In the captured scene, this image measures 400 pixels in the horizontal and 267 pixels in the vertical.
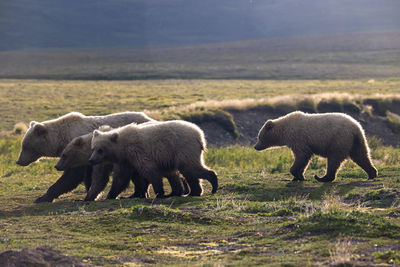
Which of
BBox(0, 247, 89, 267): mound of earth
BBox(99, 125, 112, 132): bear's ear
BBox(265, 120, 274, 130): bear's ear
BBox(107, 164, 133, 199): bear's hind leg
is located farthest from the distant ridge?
BBox(0, 247, 89, 267): mound of earth

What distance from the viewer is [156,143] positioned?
547 inches

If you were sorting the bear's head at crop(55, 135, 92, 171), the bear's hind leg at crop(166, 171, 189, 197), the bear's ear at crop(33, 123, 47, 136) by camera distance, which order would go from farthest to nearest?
the bear's ear at crop(33, 123, 47, 136), the bear's head at crop(55, 135, 92, 171), the bear's hind leg at crop(166, 171, 189, 197)

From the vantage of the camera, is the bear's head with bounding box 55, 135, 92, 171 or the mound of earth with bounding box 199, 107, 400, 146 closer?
the bear's head with bounding box 55, 135, 92, 171

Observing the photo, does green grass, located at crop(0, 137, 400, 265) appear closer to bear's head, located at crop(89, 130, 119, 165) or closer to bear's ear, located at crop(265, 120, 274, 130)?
bear's head, located at crop(89, 130, 119, 165)

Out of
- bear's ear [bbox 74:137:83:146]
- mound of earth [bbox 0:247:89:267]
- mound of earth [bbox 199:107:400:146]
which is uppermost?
bear's ear [bbox 74:137:83:146]

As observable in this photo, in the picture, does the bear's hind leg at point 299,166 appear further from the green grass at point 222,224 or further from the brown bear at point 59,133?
the brown bear at point 59,133

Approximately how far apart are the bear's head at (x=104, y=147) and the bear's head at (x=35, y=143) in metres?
2.07

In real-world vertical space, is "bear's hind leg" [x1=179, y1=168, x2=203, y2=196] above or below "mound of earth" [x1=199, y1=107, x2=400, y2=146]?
above

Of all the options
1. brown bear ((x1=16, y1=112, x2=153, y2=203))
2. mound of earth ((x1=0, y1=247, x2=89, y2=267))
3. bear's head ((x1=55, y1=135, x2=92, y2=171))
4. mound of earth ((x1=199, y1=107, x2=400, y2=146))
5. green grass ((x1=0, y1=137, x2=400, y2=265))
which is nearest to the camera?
mound of earth ((x1=0, y1=247, x2=89, y2=267))

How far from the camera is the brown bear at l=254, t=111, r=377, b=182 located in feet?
52.4

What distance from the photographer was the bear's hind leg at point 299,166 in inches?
639

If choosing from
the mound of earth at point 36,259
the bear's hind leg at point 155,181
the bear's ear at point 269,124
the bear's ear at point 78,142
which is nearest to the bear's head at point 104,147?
the bear's ear at point 78,142

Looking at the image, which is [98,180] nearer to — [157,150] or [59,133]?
[157,150]

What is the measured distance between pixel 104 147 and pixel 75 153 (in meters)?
1.12
